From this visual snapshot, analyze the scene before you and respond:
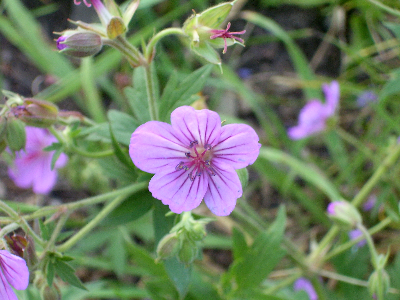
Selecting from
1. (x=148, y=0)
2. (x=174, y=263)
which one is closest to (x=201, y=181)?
(x=174, y=263)

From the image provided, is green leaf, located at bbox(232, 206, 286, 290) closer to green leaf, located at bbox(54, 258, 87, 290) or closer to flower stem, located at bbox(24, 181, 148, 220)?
flower stem, located at bbox(24, 181, 148, 220)

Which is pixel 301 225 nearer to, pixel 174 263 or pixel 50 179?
pixel 174 263

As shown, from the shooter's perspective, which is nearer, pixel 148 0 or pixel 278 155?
pixel 148 0

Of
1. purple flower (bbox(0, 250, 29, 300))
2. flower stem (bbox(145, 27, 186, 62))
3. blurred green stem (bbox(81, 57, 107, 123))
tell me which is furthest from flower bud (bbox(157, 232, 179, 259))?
blurred green stem (bbox(81, 57, 107, 123))

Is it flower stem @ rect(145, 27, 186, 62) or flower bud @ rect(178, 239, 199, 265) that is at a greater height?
flower stem @ rect(145, 27, 186, 62)

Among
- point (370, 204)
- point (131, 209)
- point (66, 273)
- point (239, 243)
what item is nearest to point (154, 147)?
point (131, 209)
